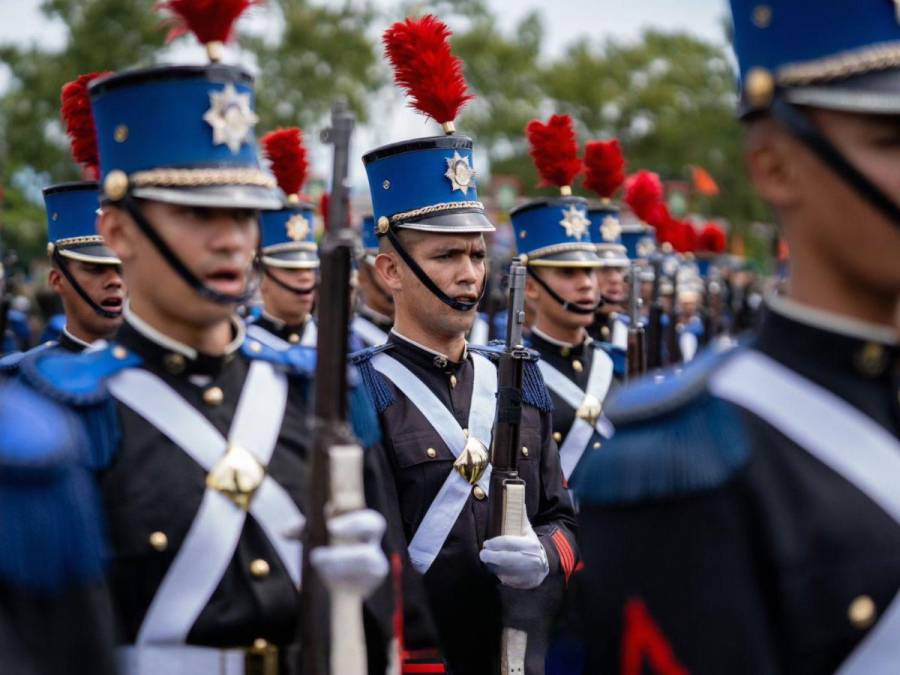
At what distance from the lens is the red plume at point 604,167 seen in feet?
29.9

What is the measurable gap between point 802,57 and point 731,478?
84 cm

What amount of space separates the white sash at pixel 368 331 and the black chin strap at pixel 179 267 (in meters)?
6.08

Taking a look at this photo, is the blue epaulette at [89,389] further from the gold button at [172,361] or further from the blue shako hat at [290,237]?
the blue shako hat at [290,237]

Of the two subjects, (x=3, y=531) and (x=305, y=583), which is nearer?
(x=3, y=531)

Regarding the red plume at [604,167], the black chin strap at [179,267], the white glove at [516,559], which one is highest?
the red plume at [604,167]

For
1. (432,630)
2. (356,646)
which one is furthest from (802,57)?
(432,630)

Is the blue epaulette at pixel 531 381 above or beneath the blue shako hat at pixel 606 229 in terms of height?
beneath

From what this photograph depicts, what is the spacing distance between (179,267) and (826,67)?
1562 mm

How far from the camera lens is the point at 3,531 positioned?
269 cm

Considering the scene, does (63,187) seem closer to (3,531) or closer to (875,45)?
(3,531)

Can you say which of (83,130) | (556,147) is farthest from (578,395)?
(83,130)

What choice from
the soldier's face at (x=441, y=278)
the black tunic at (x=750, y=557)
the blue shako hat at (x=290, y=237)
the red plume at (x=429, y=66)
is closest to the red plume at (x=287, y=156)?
the red plume at (x=429, y=66)

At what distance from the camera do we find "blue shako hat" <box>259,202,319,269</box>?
9227 mm

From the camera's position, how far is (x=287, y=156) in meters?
6.52
